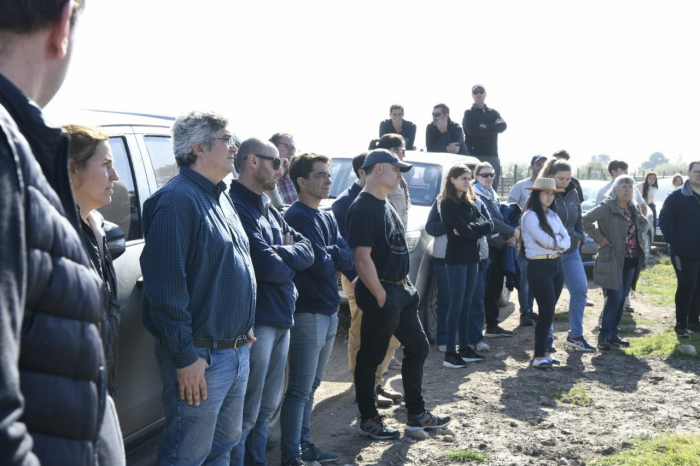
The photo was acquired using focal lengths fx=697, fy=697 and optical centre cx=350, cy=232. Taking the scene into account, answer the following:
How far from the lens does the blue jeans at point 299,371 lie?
438cm

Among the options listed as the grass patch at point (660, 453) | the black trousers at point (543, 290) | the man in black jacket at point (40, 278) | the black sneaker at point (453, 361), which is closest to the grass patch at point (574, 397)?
the black trousers at point (543, 290)

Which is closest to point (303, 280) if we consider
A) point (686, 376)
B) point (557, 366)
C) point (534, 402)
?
point (534, 402)

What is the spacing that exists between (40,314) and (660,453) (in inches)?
182

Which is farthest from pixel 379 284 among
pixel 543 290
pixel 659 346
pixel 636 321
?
pixel 636 321

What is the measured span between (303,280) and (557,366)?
388 cm

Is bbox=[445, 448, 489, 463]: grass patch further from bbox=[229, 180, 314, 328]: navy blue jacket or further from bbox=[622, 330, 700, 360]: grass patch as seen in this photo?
bbox=[622, 330, 700, 360]: grass patch

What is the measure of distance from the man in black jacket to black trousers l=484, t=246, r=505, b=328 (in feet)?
24.9

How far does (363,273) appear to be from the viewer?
4.78 metres

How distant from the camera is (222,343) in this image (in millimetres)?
3154

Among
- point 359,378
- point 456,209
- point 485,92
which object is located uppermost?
point 485,92

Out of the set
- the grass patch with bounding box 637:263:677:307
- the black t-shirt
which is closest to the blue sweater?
the black t-shirt

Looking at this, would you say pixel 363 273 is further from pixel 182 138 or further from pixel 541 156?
pixel 541 156

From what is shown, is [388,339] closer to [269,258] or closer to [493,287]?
[269,258]

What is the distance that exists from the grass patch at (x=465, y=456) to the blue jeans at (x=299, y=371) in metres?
1.07
